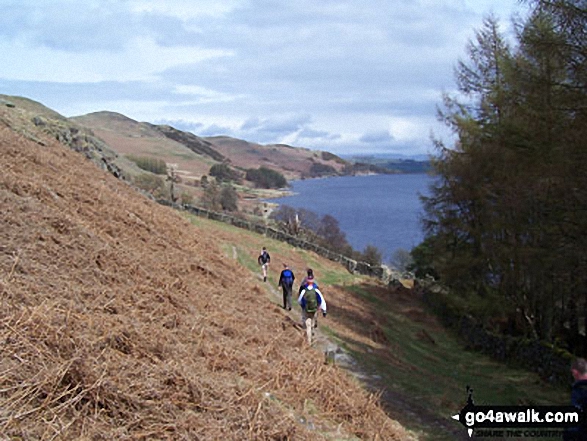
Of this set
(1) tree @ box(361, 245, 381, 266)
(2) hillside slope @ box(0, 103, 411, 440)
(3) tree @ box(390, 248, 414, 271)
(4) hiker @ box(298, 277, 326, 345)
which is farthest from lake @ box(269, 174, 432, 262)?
(2) hillside slope @ box(0, 103, 411, 440)

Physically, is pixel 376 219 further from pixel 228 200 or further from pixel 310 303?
pixel 310 303

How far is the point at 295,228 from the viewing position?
1638 inches

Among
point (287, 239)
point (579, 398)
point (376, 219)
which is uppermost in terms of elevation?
point (579, 398)

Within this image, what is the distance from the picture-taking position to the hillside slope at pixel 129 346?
4.97 m

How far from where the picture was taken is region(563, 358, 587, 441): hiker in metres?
5.26

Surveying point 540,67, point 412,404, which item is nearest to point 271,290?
point 412,404

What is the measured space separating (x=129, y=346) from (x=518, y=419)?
5428mm

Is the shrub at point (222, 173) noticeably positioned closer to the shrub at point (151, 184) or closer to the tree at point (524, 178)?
the shrub at point (151, 184)

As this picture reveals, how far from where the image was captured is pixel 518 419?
25.5 ft

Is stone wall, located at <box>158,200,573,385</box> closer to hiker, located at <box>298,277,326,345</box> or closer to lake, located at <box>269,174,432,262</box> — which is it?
hiker, located at <box>298,277,326,345</box>

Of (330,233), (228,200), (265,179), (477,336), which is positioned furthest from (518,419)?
(265,179)

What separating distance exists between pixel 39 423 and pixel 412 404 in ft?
26.3

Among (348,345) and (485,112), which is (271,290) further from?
(485,112)

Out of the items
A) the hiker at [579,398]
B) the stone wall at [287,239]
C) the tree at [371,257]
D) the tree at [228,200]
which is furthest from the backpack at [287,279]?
the tree at [228,200]
